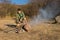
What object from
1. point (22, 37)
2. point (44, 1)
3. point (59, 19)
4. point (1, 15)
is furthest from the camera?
point (44, 1)

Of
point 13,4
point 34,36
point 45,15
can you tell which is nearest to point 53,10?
point 45,15

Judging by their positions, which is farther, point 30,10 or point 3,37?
point 30,10

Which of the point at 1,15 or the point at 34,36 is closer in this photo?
the point at 34,36

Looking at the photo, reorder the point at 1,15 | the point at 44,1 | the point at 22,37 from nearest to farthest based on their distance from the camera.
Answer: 1. the point at 22,37
2. the point at 1,15
3. the point at 44,1

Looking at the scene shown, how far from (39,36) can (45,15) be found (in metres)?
12.4

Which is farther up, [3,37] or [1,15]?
[3,37]

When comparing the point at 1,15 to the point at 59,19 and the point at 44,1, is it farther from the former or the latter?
the point at 59,19

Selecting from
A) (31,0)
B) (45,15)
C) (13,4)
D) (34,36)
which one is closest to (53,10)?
(45,15)

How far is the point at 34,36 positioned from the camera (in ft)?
39.5

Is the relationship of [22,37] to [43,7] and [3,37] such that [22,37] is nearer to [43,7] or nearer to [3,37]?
[3,37]

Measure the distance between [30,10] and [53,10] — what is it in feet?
7.69

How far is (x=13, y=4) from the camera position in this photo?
2719cm

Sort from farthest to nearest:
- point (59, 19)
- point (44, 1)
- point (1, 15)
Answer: point (44, 1)
point (1, 15)
point (59, 19)

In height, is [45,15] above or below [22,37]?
below
